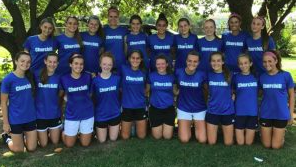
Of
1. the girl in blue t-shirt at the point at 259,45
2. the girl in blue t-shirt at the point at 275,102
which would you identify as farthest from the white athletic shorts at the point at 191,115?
the girl in blue t-shirt at the point at 259,45

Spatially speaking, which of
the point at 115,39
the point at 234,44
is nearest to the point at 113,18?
the point at 115,39

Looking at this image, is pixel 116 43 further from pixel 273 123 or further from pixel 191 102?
pixel 273 123

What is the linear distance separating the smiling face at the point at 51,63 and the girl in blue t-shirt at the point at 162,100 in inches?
62.7

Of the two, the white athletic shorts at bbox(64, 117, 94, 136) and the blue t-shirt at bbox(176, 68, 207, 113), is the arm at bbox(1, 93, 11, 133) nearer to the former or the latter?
the white athletic shorts at bbox(64, 117, 94, 136)

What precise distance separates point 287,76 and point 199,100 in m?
1.46

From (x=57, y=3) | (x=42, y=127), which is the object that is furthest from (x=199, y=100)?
(x=57, y=3)

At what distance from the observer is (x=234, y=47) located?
7219 millimetres

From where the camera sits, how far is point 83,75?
6574mm

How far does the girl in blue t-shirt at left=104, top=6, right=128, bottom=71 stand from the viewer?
7.29 metres

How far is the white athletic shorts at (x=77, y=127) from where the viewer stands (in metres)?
6.50

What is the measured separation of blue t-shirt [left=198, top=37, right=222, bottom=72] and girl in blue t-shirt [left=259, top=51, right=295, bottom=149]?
3.41 feet

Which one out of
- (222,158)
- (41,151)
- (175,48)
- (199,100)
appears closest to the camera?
(222,158)

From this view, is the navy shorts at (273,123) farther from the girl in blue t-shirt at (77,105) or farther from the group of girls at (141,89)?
the girl in blue t-shirt at (77,105)

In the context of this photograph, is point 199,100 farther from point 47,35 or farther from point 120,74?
point 47,35
